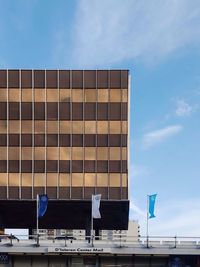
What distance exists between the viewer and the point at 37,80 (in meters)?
88.4

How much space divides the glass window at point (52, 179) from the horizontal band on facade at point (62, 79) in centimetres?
1274

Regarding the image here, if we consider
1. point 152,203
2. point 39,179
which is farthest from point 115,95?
point 152,203

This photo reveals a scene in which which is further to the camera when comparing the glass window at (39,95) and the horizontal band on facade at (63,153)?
the glass window at (39,95)

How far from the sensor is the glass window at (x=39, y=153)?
86.5 meters

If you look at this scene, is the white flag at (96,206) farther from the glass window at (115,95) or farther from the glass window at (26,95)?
the glass window at (26,95)

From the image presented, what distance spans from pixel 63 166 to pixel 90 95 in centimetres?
1084

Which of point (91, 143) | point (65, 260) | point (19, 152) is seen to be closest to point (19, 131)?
point (19, 152)

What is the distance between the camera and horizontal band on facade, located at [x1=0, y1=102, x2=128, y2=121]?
286ft

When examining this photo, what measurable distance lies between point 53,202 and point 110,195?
26.9 feet

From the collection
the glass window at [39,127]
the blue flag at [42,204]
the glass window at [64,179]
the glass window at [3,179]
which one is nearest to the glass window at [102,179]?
the glass window at [64,179]

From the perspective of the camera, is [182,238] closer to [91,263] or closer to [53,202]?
[91,263]

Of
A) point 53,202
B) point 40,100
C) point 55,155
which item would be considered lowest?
point 53,202

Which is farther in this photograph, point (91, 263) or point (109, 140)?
point (109, 140)

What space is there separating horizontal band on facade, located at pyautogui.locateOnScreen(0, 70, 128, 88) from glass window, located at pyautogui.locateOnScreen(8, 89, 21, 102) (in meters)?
0.75
